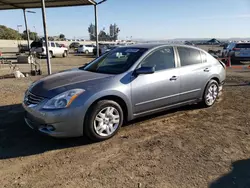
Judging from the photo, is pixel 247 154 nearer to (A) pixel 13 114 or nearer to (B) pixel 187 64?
(B) pixel 187 64

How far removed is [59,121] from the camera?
11.8 ft

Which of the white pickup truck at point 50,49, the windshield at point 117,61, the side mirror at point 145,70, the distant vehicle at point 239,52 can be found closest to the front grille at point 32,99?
the windshield at point 117,61

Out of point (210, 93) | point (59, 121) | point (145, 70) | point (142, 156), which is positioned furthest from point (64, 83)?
point (210, 93)

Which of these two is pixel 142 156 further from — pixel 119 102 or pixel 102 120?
pixel 119 102

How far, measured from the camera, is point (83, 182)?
286 centimetres

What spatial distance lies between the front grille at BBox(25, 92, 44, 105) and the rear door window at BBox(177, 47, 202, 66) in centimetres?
299

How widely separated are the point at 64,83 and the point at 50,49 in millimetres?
21986

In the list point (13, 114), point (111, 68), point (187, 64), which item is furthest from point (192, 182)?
point (13, 114)

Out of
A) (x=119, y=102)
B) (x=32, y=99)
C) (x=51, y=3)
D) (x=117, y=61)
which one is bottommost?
(x=119, y=102)

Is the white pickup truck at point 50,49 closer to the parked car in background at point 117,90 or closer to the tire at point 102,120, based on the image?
the parked car in background at point 117,90

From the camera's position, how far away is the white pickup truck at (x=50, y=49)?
2255cm

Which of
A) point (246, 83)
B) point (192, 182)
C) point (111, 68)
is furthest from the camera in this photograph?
point (246, 83)

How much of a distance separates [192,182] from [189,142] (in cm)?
115

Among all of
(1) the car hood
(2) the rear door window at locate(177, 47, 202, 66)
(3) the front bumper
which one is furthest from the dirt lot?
(2) the rear door window at locate(177, 47, 202, 66)
